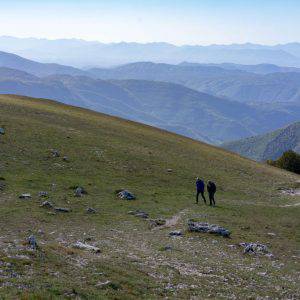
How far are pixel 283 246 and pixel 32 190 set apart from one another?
21.2 m

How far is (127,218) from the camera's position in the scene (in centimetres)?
3531

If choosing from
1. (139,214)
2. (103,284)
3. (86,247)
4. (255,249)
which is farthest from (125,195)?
(103,284)

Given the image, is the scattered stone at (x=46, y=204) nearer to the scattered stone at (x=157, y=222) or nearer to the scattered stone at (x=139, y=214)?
the scattered stone at (x=139, y=214)

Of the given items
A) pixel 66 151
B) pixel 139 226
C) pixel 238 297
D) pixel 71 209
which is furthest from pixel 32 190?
pixel 238 297

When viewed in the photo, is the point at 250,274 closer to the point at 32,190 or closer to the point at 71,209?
the point at 71,209

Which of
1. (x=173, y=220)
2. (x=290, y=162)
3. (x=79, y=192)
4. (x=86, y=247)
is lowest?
(x=290, y=162)

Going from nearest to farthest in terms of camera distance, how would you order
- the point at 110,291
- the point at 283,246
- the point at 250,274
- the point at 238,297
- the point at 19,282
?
the point at 19,282, the point at 110,291, the point at 238,297, the point at 250,274, the point at 283,246

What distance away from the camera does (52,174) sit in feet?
147

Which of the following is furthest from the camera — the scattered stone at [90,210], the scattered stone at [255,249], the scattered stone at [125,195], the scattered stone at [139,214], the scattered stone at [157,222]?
the scattered stone at [125,195]

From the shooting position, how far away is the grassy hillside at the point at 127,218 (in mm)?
20938

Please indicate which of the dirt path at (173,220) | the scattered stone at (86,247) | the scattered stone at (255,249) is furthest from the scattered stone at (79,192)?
the scattered stone at (255,249)

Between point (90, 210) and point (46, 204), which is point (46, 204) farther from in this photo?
point (90, 210)

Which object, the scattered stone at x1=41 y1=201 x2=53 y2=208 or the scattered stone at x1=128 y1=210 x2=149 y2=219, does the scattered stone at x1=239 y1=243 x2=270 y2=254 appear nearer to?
the scattered stone at x1=128 y1=210 x2=149 y2=219

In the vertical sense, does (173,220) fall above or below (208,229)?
below
